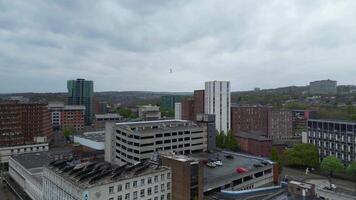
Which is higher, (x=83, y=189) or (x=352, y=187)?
(x=83, y=189)

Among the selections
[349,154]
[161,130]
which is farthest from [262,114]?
[161,130]

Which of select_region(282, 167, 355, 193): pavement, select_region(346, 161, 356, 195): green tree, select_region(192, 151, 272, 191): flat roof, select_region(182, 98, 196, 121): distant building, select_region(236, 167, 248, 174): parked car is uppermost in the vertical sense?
select_region(182, 98, 196, 121): distant building

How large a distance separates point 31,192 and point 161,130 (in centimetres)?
1925

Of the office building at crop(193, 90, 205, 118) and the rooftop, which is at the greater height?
the office building at crop(193, 90, 205, 118)

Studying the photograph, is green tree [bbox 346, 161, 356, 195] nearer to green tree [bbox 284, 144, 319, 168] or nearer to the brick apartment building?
green tree [bbox 284, 144, 319, 168]

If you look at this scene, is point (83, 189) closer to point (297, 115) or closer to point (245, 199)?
point (245, 199)

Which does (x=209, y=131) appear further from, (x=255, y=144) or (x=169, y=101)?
(x=169, y=101)

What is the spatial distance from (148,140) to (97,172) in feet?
58.5

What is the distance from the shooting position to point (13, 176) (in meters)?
50.9

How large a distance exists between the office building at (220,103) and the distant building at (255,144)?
10.9m

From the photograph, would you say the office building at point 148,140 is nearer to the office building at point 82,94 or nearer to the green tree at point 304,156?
the green tree at point 304,156

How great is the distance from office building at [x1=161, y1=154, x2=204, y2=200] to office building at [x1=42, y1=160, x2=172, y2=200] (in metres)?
0.76

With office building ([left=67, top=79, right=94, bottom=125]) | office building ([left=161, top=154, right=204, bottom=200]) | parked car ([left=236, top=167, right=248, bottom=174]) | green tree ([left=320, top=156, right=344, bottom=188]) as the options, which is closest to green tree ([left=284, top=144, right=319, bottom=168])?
green tree ([left=320, top=156, right=344, bottom=188])

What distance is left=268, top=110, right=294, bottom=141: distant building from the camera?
3356 inches
